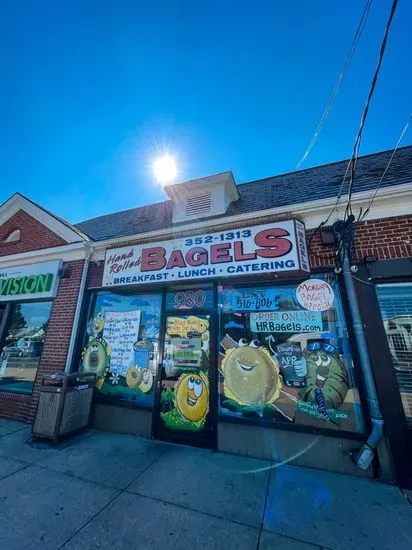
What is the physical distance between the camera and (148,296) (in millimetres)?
5773

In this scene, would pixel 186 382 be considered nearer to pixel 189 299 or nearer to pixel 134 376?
pixel 134 376

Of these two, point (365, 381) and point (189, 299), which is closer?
point (365, 381)

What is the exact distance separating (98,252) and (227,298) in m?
3.78

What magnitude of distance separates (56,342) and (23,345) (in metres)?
1.58

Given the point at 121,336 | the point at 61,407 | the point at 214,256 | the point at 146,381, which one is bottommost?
the point at 61,407

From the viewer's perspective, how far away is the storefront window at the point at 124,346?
5301mm

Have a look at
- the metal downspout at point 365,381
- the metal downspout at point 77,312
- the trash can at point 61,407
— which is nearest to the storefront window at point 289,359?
the metal downspout at point 365,381

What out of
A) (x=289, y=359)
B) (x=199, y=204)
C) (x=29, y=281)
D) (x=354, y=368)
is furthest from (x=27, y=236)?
(x=354, y=368)

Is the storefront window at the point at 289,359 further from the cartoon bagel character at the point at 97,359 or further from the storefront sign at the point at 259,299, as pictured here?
the cartoon bagel character at the point at 97,359

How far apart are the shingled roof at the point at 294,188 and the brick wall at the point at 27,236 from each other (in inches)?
50.3

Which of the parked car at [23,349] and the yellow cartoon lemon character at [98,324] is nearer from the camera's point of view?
the yellow cartoon lemon character at [98,324]

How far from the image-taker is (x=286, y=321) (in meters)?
4.55

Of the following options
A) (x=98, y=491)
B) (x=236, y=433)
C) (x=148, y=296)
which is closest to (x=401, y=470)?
(x=236, y=433)

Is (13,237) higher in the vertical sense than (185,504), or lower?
higher
